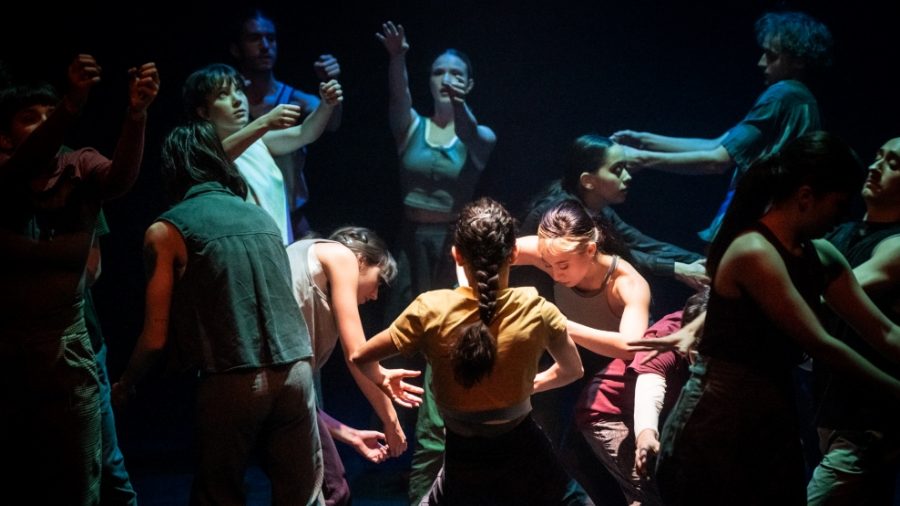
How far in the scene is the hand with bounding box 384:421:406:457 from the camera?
313cm

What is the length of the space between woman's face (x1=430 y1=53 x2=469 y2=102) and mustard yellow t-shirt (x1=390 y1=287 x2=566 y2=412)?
2.40 m

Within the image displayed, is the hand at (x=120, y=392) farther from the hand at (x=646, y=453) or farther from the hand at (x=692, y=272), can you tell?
the hand at (x=692, y=272)

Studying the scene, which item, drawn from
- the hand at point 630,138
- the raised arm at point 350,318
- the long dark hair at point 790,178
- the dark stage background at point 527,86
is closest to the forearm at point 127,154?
the raised arm at point 350,318

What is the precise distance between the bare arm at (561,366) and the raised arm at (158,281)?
1152mm

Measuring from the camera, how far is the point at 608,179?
444 centimetres

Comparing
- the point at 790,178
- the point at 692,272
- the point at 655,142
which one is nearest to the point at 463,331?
the point at 790,178

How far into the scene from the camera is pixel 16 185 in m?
2.48

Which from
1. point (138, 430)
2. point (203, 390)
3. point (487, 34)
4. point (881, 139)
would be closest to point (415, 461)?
point (203, 390)

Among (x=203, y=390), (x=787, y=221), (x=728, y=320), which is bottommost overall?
(x=203, y=390)

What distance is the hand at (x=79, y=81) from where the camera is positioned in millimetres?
2441

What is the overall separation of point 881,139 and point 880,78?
14.1 inches

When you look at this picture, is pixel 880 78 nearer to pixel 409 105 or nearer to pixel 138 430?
pixel 409 105

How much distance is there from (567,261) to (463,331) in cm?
109

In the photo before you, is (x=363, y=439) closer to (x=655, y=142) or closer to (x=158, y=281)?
(x=158, y=281)
